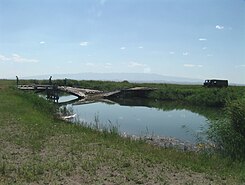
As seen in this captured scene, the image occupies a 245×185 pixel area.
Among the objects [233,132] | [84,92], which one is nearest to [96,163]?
[233,132]

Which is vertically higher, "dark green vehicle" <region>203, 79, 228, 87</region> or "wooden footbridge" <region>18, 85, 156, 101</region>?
"dark green vehicle" <region>203, 79, 228, 87</region>

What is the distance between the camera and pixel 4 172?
8.19 meters

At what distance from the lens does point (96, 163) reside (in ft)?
30.7

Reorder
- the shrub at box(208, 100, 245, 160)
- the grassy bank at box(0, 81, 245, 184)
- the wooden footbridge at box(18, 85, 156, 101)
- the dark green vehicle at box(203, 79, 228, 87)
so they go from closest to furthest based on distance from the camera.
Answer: the grassy bank at box(0, 81, 245, 184)
the shrub at box(208, 100, 245, 160)
the wooden footbridge at box(18, 85, 156, 101)
the dark green vehicle at box(203, 79, 228, 87)

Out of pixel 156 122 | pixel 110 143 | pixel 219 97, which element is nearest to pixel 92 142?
pixel 110 143

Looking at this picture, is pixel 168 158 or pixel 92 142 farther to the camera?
pixel 92 142

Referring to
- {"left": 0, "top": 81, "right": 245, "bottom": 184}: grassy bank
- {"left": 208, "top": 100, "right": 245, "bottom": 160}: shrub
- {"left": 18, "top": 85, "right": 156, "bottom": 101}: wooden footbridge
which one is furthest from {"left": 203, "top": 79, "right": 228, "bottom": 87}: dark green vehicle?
{"left": 0, "top": 81, "right": 245, "bottom": 184}: grassy bank

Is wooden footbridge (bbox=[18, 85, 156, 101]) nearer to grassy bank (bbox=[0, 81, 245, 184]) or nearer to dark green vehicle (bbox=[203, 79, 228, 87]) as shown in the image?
dark green vehicle (bbox=[203, 79, 228, 87])

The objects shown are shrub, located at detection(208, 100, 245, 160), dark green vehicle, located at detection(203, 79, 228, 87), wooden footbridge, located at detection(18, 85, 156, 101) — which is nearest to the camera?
shrub, located at detection(208, 100, 245, 160)

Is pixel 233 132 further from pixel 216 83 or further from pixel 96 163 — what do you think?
pixel 216 83

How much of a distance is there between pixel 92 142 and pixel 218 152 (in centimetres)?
448

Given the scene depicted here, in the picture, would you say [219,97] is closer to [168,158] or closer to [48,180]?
[168,158]

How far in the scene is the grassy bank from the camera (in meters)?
8.03

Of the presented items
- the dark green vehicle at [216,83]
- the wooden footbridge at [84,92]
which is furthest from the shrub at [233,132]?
the dark green vehicle at [216,83]
